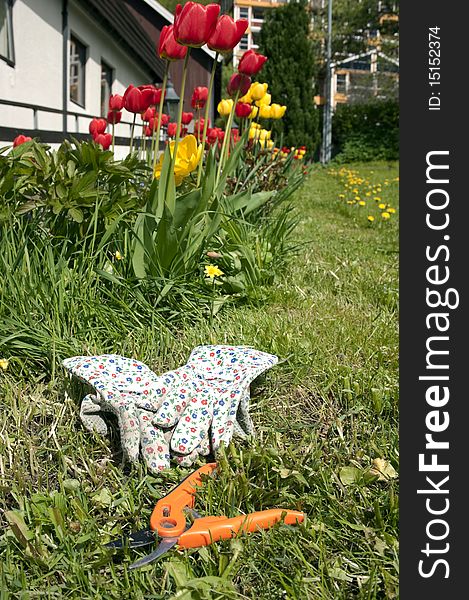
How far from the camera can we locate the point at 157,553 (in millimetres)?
1087

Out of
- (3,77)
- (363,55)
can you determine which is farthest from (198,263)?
(363,55)

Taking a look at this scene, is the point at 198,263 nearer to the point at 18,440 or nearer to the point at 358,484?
the point at 18,440

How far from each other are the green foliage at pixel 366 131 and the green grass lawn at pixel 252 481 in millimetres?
20720

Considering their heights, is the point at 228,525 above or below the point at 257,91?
below

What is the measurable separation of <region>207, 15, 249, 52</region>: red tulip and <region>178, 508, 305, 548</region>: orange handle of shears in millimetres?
1408

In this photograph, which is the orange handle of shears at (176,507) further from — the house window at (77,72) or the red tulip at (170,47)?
the house window at (77,72)

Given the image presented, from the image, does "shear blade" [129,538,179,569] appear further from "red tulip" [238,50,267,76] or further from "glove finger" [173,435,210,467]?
"red tulip" [238,50,267,76]

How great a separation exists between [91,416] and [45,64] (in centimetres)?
691

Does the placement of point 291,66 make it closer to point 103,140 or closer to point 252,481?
point 103,140

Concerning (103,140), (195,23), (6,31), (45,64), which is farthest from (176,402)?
(45,64)

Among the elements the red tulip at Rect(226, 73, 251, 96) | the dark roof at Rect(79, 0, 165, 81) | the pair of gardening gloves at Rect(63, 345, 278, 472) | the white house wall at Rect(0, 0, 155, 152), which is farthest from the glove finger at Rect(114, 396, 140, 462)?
the dark roof at Rect(79, 0, 165, 81)

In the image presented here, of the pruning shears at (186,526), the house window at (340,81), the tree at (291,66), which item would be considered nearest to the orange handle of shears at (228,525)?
the pruning shears at (186,526)

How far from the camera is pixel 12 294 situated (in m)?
1.86

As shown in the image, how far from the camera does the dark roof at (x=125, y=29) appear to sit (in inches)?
331
